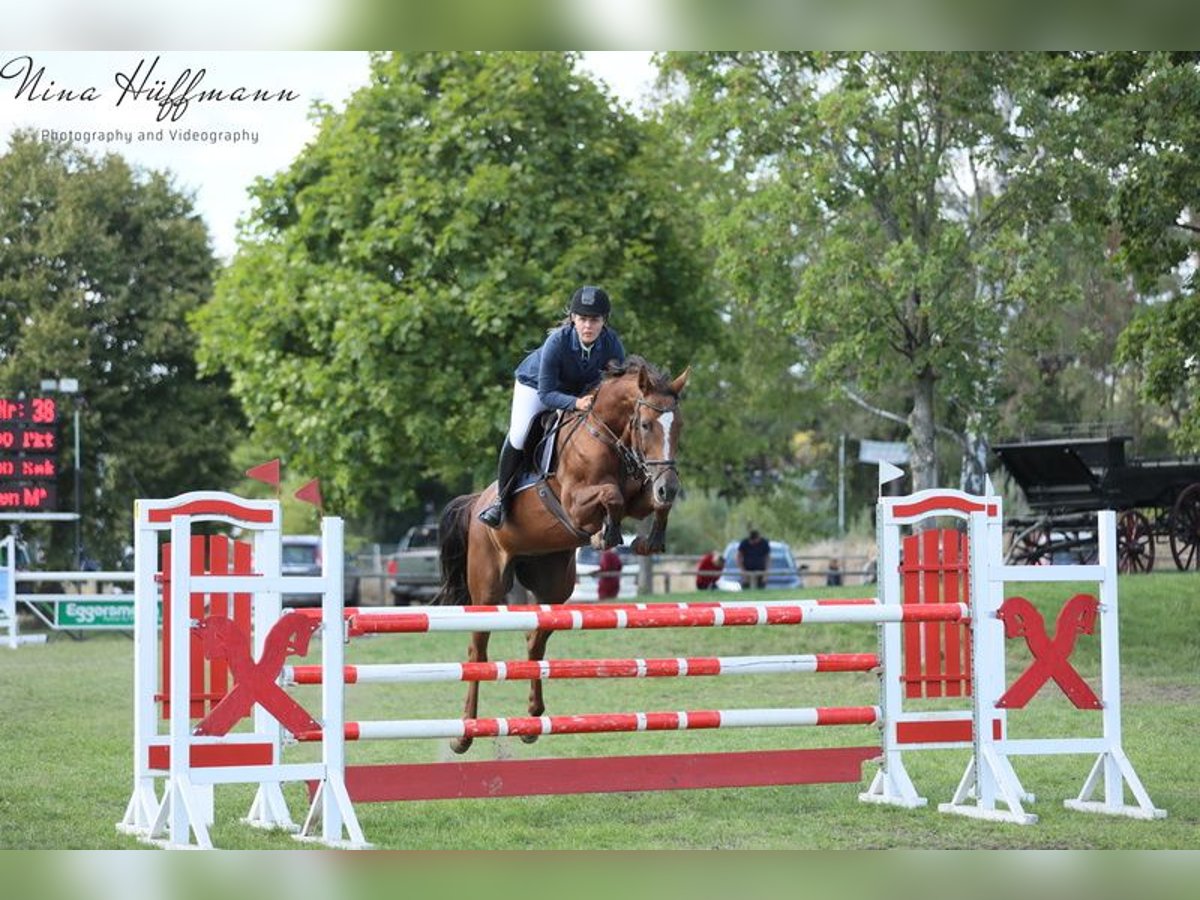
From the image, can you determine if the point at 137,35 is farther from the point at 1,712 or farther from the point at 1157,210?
the point at 1157,210

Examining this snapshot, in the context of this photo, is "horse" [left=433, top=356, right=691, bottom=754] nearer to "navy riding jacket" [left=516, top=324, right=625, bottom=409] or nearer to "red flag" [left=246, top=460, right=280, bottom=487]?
"navy riding jacket" [left=516, top=324, right=625, bottom=409]

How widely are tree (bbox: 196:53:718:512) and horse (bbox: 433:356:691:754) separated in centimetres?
1044

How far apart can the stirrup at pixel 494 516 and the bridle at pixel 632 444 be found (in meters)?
0.56

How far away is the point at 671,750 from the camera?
9.22 metres

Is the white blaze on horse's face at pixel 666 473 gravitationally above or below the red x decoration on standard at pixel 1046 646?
above

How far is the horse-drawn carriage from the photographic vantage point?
18.6 m

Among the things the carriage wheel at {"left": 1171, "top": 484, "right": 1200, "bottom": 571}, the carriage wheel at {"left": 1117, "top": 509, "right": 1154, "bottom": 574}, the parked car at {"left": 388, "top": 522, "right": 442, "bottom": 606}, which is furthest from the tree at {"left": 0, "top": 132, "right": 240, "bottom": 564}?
the carriage wheel at {"left": 1171, "top": 484, "right": 1200, "bottom": 571}

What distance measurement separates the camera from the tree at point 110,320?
25500 mm

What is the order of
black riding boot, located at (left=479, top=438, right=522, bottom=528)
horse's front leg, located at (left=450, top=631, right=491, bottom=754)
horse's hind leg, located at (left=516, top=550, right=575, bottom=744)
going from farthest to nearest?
horse's hind leg, located at (left=516, top=550, right=575, bottom=744) → black riding boot, located at (left=479, top=438, right=522, bottom=528) → horse's front leg, located at (left=450, top=631, right=491, bottom=754)

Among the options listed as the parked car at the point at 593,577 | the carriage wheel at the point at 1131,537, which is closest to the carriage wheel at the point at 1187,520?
the carriage wheel at the point at 1131,537

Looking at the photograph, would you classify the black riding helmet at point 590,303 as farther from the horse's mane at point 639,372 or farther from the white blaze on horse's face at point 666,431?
the white blaze on horse's face at point 666,431

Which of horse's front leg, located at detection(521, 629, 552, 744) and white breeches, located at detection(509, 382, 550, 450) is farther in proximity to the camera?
white breeches, located at detection(509, 382, 550, 450)

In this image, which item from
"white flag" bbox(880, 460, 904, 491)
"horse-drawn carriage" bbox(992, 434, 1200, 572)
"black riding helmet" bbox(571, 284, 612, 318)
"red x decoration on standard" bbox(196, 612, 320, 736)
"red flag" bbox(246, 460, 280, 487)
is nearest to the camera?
"red x decoration on standard" bbox(196, 612, 320, 736)

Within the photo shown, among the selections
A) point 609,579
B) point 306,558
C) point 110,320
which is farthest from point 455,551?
point 110,320
